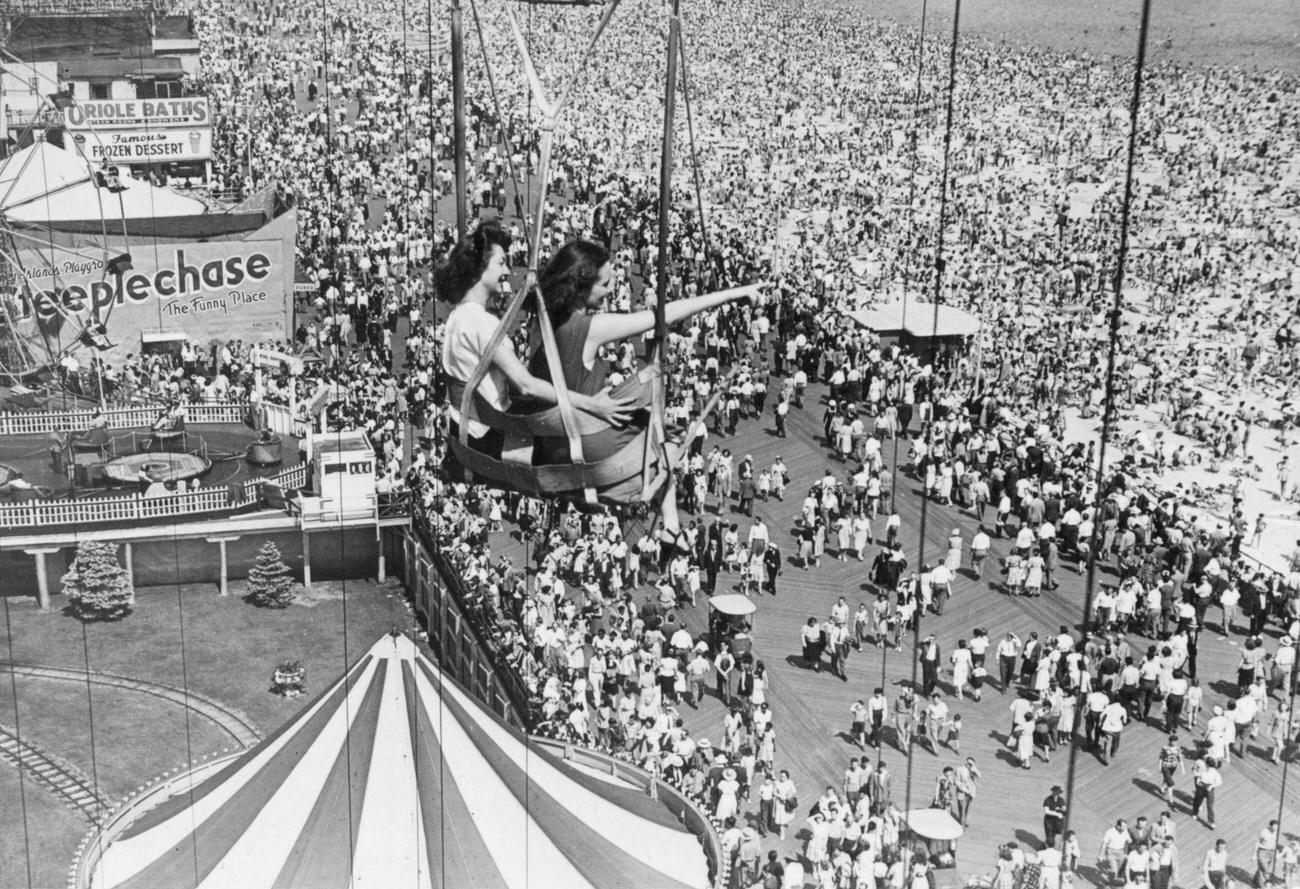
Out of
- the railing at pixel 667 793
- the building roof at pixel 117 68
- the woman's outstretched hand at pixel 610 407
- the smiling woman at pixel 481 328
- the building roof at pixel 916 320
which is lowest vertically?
the railing at pixel 667 793

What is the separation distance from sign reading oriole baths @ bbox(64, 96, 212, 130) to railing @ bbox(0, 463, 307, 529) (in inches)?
968

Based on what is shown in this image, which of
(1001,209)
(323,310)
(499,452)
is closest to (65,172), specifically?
(323,310)

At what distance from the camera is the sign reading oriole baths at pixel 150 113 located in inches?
2030

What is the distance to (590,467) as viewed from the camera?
28.6 ft

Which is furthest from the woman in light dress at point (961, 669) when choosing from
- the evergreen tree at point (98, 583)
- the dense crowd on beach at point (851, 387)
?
the evergreen tree at point (98, 583)

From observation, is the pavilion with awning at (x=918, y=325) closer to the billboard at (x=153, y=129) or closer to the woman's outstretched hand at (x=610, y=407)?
the billboard at (x=153, y=129)

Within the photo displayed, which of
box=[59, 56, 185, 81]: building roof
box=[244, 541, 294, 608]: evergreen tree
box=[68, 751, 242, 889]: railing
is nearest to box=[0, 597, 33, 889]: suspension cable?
box=[68, 751, 242, 889]: railing

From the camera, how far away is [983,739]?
84.0 ft

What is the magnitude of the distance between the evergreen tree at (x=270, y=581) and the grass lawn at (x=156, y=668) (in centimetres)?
27

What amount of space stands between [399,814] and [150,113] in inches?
1584

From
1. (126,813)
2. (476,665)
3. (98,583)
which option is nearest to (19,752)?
(98,583)

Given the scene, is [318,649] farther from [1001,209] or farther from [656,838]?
[1001,209]

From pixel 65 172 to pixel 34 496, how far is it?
50.9ft

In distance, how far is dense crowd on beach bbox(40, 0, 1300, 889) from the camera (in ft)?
81.6
